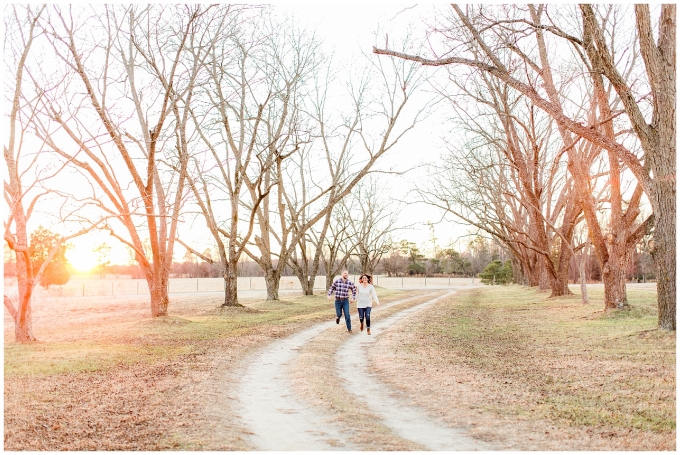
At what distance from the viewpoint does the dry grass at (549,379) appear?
6.71 metres

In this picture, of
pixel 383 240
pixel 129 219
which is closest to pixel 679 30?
pixel 129 219

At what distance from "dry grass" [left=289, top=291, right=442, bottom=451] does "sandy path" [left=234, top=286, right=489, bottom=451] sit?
0.42 feet

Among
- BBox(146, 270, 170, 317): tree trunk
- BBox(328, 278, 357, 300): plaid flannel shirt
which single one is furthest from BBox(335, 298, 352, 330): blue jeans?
BBox(146, 270, 170, 317): tree trunk

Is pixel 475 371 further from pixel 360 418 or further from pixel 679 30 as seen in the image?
pixel 679 30

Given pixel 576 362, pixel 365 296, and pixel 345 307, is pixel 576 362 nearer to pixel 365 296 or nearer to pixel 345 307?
pixel 365 296

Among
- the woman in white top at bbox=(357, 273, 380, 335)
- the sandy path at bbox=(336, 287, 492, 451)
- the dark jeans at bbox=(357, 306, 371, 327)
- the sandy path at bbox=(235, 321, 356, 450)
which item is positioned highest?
the woman in white top at bbox=(357, 273, 380, 335)

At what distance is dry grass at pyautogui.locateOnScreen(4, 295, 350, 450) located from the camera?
21.7 ft

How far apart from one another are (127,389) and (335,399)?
3392mm

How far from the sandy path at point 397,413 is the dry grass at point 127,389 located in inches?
75.0

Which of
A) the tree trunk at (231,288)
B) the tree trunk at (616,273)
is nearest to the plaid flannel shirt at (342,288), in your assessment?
the tree trunk at (616,273)

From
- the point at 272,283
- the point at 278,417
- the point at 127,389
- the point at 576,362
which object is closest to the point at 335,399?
the point at 278,417

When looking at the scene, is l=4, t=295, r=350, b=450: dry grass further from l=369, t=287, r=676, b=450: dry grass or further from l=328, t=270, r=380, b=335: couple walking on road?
l=369, t=287, r=676, b=450: dry grass

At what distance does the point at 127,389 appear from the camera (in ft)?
29.8

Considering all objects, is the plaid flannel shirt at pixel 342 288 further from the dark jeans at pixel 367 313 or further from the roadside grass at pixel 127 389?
the roadside grass at pixel 127 389
